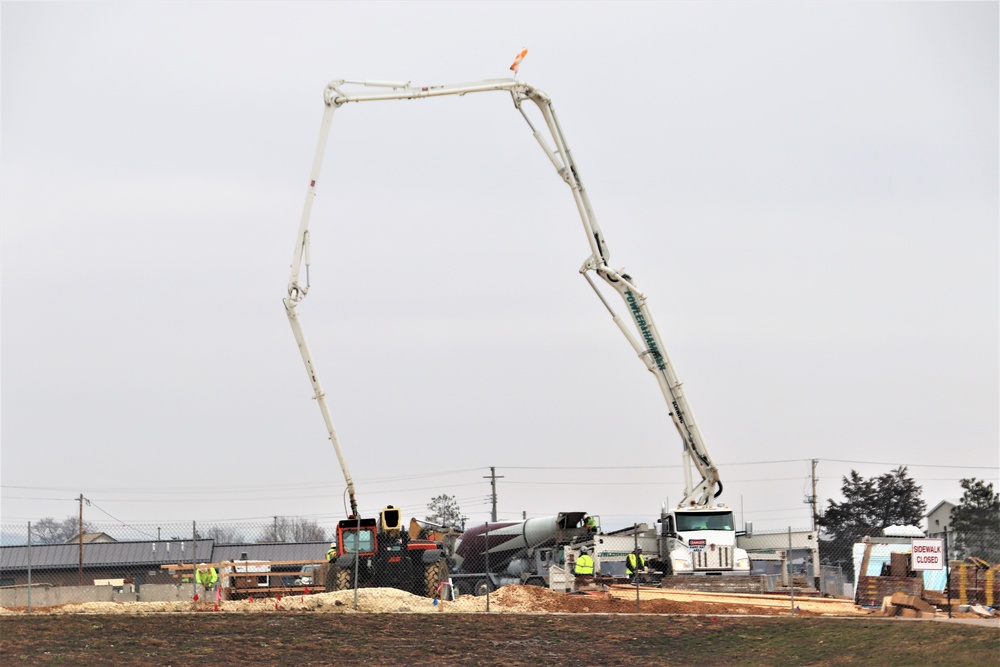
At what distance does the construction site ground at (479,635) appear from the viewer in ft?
71.1

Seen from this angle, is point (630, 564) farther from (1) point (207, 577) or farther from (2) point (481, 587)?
(1) point (207, 577)

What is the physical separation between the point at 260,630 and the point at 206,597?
8886 mm

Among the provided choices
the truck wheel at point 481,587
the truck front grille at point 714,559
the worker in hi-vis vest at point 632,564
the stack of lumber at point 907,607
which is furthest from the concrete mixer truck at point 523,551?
the stack of lumber at point 907,607

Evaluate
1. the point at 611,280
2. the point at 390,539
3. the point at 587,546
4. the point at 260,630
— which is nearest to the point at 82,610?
the point at 260,630

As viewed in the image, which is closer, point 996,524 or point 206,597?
point 206,597

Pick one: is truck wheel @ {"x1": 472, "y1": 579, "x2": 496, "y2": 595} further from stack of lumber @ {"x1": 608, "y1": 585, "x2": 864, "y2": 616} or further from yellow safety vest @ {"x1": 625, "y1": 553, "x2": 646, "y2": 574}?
stack of lumber @ {"x1": 608, "y1": 585, "x2": 864, "y2": 616}

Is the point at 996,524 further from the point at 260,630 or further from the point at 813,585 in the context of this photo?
the point at 260,630

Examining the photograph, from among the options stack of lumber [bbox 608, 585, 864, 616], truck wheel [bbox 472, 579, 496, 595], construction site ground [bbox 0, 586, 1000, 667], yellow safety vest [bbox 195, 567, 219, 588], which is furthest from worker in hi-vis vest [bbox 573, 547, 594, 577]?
yellow safety vest [bbox 195, 567, 219, 588]

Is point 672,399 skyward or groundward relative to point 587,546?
skyward

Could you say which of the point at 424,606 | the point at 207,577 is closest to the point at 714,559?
the point at 424,606

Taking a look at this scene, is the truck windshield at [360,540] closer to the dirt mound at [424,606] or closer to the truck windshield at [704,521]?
the dirt mound at [424,606]

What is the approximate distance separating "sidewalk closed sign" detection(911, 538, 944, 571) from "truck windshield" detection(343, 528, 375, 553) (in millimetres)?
13617

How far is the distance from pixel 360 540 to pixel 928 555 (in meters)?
14.2

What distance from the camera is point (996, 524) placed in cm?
5928
